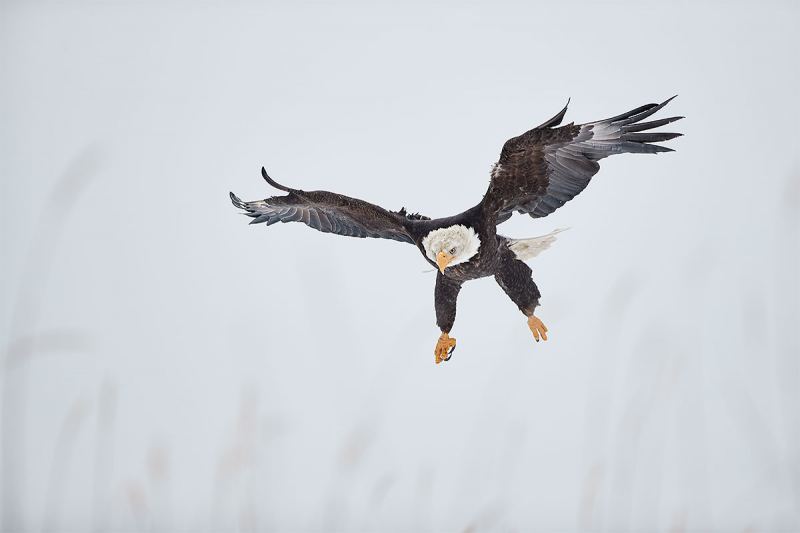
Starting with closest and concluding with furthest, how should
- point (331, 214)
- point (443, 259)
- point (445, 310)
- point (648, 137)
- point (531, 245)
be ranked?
1. point (443, 259)
2. point (648, 137)
3. point (445, 310)
4. point (531, 245)
5. point (331, 214)

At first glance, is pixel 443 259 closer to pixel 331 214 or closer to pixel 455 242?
pixel 455 242

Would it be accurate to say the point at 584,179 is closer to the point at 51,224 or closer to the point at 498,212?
the point at 498,212

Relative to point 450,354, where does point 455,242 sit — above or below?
above

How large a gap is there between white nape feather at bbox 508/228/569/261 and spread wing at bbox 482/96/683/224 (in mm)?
642

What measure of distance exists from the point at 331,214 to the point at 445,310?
1.08 meters

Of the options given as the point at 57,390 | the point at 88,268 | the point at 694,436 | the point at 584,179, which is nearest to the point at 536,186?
the point at 584,179

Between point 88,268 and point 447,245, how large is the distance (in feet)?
15.4

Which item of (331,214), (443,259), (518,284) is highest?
(331,214)

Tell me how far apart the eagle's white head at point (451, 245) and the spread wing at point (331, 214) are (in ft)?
1.30

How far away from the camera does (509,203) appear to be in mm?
5273

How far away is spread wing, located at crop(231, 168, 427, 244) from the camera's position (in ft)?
17.7

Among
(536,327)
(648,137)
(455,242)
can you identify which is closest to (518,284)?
(536,327)

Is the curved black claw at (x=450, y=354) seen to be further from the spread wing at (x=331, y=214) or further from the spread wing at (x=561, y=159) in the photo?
the spread wing at (x=561, y=159)

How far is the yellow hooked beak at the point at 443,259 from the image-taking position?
4855 millimetres
